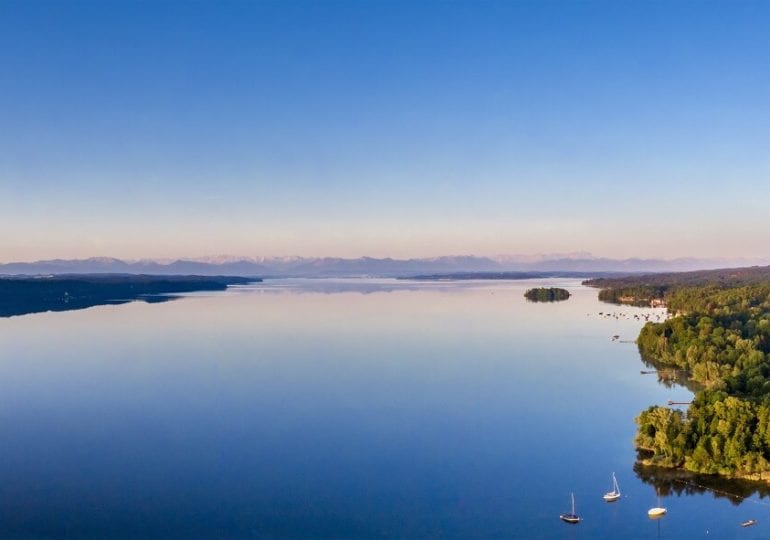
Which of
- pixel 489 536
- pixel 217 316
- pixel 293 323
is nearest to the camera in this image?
pixel 489 536

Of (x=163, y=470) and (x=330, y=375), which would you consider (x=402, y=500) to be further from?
(x=330, y=375)

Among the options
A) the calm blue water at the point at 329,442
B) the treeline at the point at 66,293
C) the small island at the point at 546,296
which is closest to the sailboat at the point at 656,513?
the calm blue water at the point at 329,442

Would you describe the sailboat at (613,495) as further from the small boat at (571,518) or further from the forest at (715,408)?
the forest at (715,408)

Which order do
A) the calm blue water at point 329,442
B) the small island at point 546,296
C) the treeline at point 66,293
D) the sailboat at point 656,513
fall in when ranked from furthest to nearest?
1. the small island at point 546,296
2. the treeline at point 66,293
3. the sailboat at point 656,513
4. the calm blue water at point 329,442

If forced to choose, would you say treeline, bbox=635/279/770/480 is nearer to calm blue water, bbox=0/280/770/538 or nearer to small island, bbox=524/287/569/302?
calm blue water, bbox=0/280/770/538

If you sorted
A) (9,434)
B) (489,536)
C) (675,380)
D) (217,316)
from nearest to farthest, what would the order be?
1. (489,536)
2. (9,434)
3. (675,380)
4. (217,316)

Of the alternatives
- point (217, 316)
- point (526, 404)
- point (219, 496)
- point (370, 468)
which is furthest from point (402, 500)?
point (217, 316)

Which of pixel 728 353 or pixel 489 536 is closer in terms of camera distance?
pixel 489 536
